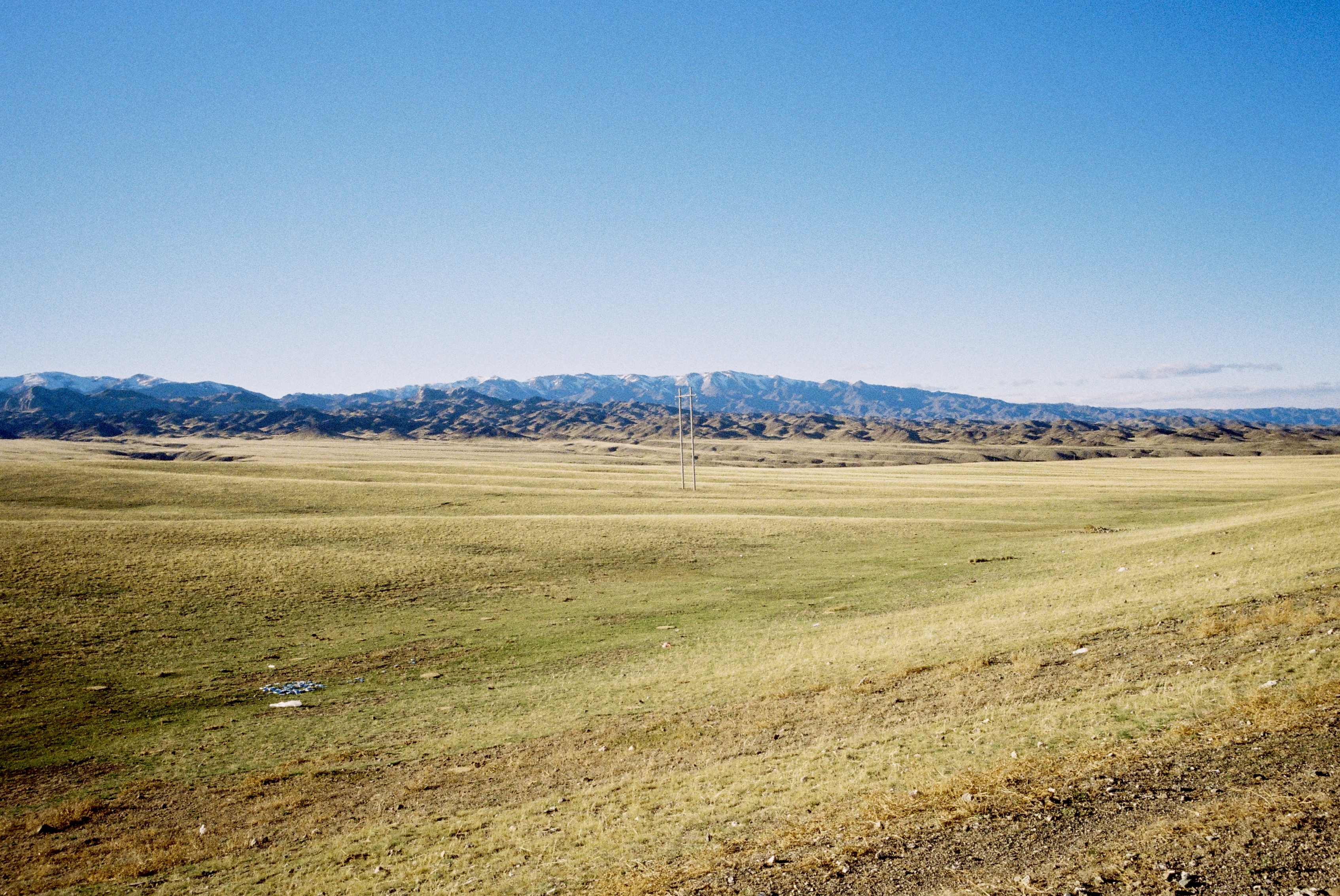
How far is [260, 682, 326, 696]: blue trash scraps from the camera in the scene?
20.1m

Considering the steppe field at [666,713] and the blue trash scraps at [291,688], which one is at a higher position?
the steppe field at [666,713]

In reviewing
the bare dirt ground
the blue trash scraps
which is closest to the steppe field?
the bare dirt ground

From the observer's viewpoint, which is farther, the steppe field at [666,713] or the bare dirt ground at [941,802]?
the steppe field at [666,713]

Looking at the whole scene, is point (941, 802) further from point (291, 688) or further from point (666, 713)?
point (291, 688)

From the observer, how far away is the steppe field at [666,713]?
30.3 ft

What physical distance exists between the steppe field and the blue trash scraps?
0.38 meters

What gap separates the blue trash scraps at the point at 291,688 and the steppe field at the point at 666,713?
38cm

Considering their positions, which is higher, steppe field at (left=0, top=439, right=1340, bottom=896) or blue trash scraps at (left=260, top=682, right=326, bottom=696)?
steppe field at (left=0, top=439, right=1340, bottom=896)

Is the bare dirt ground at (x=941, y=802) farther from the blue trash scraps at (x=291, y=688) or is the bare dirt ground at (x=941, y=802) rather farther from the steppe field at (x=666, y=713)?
the blue trash scraps at (x=291, y=688)

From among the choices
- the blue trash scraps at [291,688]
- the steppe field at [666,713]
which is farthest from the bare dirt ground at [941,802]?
the blue trash scraps at [291,688]

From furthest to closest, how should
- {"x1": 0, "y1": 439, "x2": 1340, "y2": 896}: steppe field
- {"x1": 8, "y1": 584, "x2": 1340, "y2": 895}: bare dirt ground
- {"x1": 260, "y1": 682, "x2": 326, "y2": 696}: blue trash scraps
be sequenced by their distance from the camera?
1. {"x1": 260, "y1": 682, "x2": 326, "y2": 696}: blue trash scraps
2. {"x1": 0, "y1": 439, "x2": 1340, "y2": 896}: steppe field
3. {"x1": 8, "y1": 584, "x2": 1340, "y2": 895}: bare dirt ground

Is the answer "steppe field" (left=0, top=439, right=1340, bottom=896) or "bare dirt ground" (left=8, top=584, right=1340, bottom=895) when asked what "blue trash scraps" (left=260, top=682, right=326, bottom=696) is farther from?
"bare dirt ground" (left=8, top=584, right=1340, bottom=895)

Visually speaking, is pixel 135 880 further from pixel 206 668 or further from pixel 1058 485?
pixel 1058 485

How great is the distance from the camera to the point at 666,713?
55.9ft
